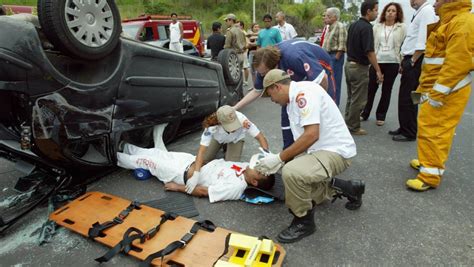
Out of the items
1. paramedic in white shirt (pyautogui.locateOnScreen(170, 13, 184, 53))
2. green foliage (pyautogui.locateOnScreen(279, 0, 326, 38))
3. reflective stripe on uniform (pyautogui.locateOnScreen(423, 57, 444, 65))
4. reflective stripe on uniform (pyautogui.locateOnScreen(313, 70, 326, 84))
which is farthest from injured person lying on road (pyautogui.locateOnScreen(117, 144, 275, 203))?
green foliage (pyautogui.locateOnScreen(279, 0, 326, 38))

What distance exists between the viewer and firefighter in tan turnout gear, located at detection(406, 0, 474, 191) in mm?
2318

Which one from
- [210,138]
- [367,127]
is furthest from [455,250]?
[367,127]

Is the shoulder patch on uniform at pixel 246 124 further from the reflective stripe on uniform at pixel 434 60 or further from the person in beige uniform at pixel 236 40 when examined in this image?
the person in beige uniform at pixel 236 40

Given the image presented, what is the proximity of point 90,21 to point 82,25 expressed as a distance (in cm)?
8

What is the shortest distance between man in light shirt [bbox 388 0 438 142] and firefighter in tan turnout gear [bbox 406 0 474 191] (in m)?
0.70

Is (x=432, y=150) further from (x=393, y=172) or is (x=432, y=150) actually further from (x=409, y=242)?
(x=409, y=242)

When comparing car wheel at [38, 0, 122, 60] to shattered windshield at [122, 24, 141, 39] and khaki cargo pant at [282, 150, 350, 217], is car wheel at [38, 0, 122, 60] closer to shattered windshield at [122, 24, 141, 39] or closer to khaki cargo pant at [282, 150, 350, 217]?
khaki cargo pant at [282, 150, 350, 217]

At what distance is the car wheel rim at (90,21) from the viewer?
2178 mm

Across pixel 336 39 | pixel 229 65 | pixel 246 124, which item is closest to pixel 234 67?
pixel 229 65

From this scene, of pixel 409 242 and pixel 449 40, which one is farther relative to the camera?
pixel 449 40

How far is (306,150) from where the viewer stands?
2.15 metres

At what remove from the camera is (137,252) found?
6.40 ft

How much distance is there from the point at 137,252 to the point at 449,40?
2749 mm

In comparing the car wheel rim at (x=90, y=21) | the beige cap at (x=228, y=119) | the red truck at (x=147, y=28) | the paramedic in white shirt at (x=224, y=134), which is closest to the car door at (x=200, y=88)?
the paramedic in white shirt at (x=224, y=134)
